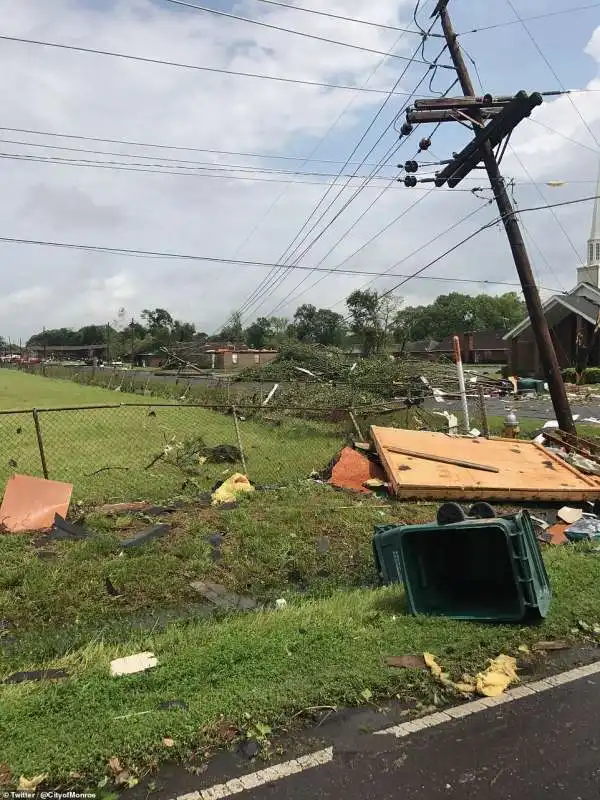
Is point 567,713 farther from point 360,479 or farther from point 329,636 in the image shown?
point 360,479

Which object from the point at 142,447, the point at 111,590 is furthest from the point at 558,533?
the point at 142,447

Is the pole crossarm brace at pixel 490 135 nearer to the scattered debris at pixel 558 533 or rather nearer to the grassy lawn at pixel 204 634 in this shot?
the scattered debris at pixel 558 533

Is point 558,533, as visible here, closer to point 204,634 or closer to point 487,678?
point 487,678

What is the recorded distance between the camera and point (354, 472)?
8883 millimetres

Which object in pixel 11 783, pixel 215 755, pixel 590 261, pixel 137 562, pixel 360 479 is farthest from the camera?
pixel 590 261

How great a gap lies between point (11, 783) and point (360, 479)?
6.63 m

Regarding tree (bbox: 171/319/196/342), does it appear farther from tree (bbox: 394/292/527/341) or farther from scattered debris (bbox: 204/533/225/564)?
scattered debris (bbox: 204/533/225/564)

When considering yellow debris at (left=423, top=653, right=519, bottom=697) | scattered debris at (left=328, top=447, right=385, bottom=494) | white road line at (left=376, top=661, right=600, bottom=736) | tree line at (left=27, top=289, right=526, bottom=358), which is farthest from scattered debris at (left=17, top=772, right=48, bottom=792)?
tree line at (left=27, top=289, right=526, bottom=358)

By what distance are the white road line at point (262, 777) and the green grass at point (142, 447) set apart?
578cm

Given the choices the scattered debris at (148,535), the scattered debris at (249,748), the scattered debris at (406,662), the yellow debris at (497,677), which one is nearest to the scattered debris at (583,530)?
the yellow debris at (497,677)

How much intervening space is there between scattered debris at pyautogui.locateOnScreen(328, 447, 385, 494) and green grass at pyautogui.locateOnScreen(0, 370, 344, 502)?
0.81 meters

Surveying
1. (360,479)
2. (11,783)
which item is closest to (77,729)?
(11,783)

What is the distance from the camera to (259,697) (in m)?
3.13

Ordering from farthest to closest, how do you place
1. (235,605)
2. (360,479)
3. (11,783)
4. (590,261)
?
(590,261), (360,479), (235,605), (11,783)
